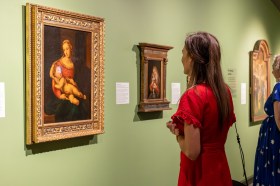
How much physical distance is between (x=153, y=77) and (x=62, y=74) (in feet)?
3.53

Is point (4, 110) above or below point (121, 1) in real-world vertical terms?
below

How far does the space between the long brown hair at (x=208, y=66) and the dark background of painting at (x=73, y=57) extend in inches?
39.9

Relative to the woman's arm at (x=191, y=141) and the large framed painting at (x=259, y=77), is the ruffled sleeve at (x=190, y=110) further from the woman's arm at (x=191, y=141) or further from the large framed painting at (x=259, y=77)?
the large framed painting at (x=259, y=77)

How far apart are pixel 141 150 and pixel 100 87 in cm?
85

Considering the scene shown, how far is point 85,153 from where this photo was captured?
2764mm

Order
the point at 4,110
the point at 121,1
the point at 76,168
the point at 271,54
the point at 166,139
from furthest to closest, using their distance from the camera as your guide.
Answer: the point at 271,54 → the point at 166,139 → the point at 121,1 → the point at 76,168 → the point at 4,110

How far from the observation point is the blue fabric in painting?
3352 mm

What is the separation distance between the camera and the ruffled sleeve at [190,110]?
1789 mm

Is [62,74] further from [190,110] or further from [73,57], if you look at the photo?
[190,110]

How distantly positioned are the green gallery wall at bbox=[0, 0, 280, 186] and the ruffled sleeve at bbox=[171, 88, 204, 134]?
110 centimetres

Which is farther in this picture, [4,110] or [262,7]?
[262,7]

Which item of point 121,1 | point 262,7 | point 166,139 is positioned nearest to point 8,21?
point 121,1

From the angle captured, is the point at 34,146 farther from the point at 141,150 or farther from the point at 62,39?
the point at 141,150

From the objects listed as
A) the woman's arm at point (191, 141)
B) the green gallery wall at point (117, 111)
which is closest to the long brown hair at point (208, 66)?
the woman's arm at point (191, 141)
